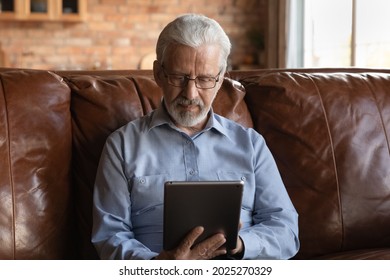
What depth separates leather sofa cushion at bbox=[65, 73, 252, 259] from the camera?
1.85 meters

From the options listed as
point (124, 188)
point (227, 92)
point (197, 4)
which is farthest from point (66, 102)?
point (197, 4)

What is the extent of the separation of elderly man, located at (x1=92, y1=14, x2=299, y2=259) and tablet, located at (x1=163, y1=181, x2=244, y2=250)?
16 centimetres

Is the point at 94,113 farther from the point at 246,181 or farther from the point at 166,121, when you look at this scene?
the point at 246,181

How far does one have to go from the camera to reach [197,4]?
240 inches

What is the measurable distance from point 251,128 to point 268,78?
0.25 metres

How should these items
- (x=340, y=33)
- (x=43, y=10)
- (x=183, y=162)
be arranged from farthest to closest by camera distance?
(x=43, y=10)
(x=340, y=33)
(x=183, y=162)

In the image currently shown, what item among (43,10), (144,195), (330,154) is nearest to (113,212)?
(144,195)

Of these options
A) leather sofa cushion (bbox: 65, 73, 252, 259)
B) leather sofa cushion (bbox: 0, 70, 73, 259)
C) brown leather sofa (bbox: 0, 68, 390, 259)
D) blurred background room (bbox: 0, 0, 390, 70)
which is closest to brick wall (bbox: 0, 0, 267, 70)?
blurred background room (bbox: 0, 0, 390, 70)

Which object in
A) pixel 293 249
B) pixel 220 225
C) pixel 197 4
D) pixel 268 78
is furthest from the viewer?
pixel 197 4

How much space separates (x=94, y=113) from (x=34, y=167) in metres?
0.25

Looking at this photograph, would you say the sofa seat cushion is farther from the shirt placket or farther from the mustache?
the mustache

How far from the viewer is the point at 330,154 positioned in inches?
78.8

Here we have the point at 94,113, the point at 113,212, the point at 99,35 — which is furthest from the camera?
the point at 99,35
